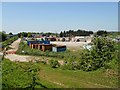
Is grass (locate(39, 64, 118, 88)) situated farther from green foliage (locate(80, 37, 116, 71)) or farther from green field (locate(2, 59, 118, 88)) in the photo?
green foliage (locate(80, 37, 116, 71))

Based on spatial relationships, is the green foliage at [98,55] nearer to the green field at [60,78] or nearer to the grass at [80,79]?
the green field at [60,78]

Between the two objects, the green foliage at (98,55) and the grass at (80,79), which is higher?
the green foliage at (98,55)

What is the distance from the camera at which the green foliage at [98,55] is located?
1809 centimetres

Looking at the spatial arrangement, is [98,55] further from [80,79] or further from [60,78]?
[60,78]

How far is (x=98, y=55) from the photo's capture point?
64.0 ft

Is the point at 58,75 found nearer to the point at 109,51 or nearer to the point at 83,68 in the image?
the point at 83,68

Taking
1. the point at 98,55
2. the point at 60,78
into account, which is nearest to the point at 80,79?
the point at 60,78

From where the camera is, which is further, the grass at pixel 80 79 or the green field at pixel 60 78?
the grass at pixel 80 79

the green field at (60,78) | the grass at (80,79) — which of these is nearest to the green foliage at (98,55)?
the green field at (60,78)

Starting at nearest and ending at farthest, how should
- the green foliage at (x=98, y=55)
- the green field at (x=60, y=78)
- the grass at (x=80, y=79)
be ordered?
the green field at (x=60, y=78)
the grass at (x=80, y=79)
the green foliage at (x=98, y=55)

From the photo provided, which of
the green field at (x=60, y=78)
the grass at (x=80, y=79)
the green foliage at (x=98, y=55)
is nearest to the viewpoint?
the green field at (x=60, y=78)

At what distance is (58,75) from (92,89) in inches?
152

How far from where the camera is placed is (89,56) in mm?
19172

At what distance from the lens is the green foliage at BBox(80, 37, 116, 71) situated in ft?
59.3
